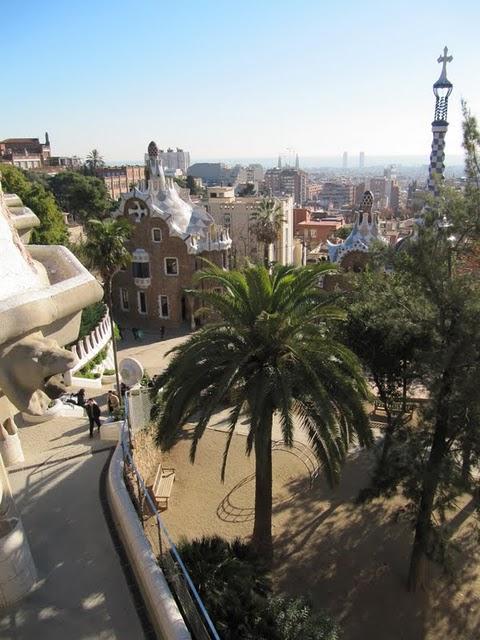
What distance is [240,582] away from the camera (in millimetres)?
7332

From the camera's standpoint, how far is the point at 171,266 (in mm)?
31969

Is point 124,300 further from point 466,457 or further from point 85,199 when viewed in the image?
point 85,199

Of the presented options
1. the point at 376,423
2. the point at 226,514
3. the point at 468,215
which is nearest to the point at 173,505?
the point at 226,514

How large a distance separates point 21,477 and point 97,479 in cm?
163

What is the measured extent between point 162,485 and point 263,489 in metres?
4.05

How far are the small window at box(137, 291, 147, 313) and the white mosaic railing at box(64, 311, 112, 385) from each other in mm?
7480

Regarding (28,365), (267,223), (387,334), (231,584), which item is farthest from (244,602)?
(267,223)

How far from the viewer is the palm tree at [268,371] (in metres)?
8.71

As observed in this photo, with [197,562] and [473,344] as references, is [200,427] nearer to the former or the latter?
[197,562]

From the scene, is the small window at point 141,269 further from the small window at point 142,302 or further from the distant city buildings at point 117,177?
the distant city buildings at point 117,177

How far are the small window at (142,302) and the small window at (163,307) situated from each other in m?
1.12

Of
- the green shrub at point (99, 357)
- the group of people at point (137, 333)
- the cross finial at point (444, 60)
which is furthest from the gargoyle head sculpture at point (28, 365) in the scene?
the cross finial at point (444, 60)

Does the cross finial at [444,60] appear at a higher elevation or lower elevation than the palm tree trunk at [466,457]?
higher

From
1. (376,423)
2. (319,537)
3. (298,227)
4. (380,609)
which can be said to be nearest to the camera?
(380,609)
